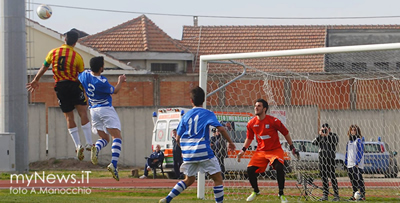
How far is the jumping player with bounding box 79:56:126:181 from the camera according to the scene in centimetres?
1164

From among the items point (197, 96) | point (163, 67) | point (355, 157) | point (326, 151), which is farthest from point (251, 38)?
point (197, 96)

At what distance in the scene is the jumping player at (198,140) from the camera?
416 inches

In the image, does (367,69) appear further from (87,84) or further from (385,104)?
(87,84)

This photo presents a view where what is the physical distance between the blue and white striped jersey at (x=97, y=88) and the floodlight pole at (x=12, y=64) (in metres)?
11.9

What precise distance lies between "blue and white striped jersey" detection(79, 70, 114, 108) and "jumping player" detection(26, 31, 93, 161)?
22cm

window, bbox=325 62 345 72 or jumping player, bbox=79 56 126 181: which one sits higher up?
window, bbox=325 62 345 72

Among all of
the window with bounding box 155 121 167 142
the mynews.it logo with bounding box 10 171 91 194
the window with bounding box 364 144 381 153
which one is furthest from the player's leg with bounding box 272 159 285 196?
the window with bounding box 155 121 167 142

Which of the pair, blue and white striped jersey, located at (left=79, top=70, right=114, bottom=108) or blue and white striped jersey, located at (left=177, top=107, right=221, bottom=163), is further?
blue and white striped jersey, located at (left=79, top=70, right=114, bottom=108)

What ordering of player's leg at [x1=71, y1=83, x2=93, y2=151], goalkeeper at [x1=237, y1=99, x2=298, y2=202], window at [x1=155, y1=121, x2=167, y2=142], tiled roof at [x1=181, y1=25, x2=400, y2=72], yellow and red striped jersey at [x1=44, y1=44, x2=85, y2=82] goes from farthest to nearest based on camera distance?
tiled roof at [x1=181, y1=25, x2=400, y2=72]
window at [x1=155, y1=121, x2=167, y2=142]
goalkeeper at [x1=237, y1=99, x2=298, y2=202]
player's leg at [x1=71, y1=83, x2=93, y2=151]
yellow and red striped jersey at [x1=44, y1=44, x2=85, y2=82]

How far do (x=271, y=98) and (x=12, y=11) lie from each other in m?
9.02

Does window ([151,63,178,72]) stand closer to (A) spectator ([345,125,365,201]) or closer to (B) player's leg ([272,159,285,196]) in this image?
(A) spectator ([345,125,365,201])

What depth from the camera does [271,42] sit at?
149ft

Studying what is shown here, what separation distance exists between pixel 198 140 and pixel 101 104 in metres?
2.26

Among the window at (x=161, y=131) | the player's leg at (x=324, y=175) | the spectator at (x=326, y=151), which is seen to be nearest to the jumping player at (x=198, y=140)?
the player's leg at (x=324, y=175)
